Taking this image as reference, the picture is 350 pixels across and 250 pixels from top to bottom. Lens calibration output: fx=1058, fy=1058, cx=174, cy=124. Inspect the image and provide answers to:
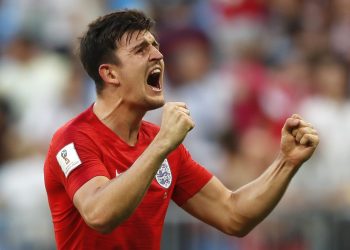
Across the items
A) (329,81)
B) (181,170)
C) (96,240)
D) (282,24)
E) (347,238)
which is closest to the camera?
(96,240)

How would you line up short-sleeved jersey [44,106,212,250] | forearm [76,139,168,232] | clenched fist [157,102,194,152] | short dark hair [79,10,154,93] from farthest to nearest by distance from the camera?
short dark hair [79,10,154,93], short-sleeved jersey [44,106,212,250], clenched fist [157,102,194,152], forearm [76,139,168,232]

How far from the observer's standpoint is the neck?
19.9 ft

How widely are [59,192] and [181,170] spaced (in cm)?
83

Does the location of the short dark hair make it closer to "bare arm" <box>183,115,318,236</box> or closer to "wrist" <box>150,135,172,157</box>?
"wrist" <box>150,135,172,157</box>

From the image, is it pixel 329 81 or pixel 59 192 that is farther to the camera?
pixel 329 81

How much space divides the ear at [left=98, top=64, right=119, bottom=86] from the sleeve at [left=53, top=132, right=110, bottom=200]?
1.31 feet

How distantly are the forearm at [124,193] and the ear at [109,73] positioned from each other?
84 cm

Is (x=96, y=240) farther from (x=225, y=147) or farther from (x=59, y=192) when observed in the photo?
(x=225, y=147)

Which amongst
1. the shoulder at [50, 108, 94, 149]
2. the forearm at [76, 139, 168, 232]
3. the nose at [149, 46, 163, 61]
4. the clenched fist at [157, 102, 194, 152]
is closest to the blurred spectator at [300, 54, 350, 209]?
the nose at [149, 46, 163, 61]

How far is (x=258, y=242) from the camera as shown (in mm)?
8969

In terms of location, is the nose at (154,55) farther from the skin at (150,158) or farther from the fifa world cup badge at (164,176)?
the fifa world cup badge at (164,176)

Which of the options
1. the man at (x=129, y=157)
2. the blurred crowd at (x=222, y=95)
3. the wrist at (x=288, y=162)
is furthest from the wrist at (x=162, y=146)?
the blurred crowd at (x=222, y=95)

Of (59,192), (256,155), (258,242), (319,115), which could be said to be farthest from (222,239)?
(59,192)

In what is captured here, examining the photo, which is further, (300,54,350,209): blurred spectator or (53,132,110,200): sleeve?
(300,54,350,209): blurred spectator
